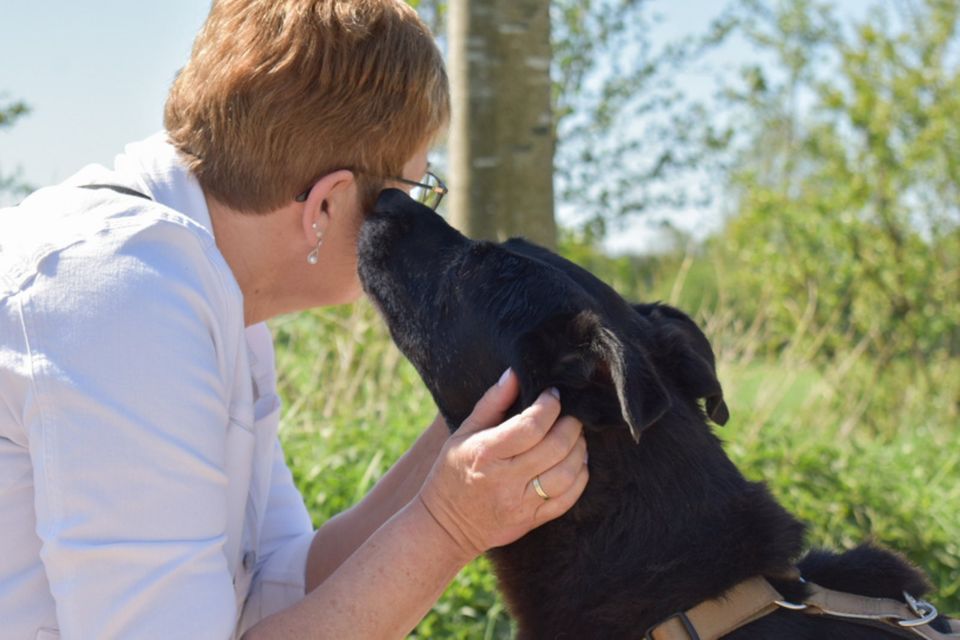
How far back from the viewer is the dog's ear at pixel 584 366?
212 cm

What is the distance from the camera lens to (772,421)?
6.55 meters

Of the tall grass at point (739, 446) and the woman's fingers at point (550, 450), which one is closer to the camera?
the woman's fingers at point (550, 450)

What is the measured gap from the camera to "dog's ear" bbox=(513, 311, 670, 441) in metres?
2.12

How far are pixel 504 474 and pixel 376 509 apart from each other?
871 mm

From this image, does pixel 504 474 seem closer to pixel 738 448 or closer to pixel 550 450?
pixel 550 450

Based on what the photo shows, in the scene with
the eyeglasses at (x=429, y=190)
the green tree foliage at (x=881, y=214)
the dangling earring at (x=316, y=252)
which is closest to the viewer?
the dangling earring at (x=316, y=252)

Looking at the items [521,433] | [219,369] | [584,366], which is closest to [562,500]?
[521,433]

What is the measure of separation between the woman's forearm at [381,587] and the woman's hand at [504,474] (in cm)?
4

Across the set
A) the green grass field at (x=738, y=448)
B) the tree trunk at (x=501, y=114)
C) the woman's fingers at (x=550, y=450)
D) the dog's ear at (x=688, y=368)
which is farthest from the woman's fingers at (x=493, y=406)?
the tree trunk at (x=501, y=114)

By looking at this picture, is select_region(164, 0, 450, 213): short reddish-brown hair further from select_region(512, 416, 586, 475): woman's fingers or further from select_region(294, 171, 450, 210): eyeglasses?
select_region(512, 416, 586, 475): woman's fingers

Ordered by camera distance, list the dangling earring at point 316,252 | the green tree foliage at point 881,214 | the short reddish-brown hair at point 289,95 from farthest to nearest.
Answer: the green tree foliage at point 881,214
the dangling earring at point 316,252
the short reddish-brown hair at point 289,95

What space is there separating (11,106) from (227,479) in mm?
5120

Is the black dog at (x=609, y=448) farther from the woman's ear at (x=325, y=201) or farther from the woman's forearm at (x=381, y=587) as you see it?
the woman's forearm at (x=381, y=587)

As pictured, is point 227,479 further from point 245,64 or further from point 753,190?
point 753,190
